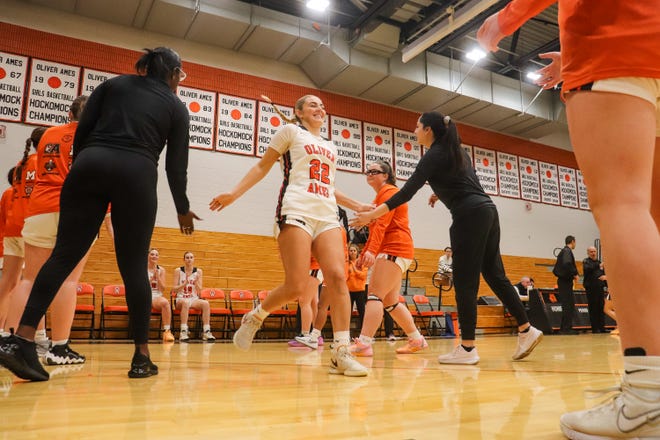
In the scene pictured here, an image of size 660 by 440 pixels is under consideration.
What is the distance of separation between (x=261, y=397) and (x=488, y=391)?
94cm

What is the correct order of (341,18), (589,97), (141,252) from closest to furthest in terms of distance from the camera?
(589,97), (141,252), (341,18)

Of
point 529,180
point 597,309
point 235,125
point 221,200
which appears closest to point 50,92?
point 235,125

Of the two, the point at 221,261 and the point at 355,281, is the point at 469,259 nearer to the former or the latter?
the point at 355,281

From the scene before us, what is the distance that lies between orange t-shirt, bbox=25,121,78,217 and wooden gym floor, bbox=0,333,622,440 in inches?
40.1

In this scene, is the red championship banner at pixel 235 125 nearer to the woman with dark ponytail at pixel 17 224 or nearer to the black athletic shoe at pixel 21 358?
the woman with dark ponytail at pixel 17 224

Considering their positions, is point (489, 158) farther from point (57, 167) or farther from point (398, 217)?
point (57, 167)

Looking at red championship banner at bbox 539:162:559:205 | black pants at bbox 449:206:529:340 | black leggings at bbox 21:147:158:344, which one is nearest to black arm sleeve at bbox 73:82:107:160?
black leggings at bbox 21:147:158:344

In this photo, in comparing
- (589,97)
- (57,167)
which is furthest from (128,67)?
(589,97)

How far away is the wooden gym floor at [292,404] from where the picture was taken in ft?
4.32

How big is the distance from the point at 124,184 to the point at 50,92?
8.47 metres

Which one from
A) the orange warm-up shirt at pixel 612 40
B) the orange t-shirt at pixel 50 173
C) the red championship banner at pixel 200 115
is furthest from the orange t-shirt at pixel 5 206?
the red championship banner at pixel 200 115

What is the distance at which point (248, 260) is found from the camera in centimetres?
1029

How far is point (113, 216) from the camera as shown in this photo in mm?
2568

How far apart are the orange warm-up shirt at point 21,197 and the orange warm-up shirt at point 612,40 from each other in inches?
144
